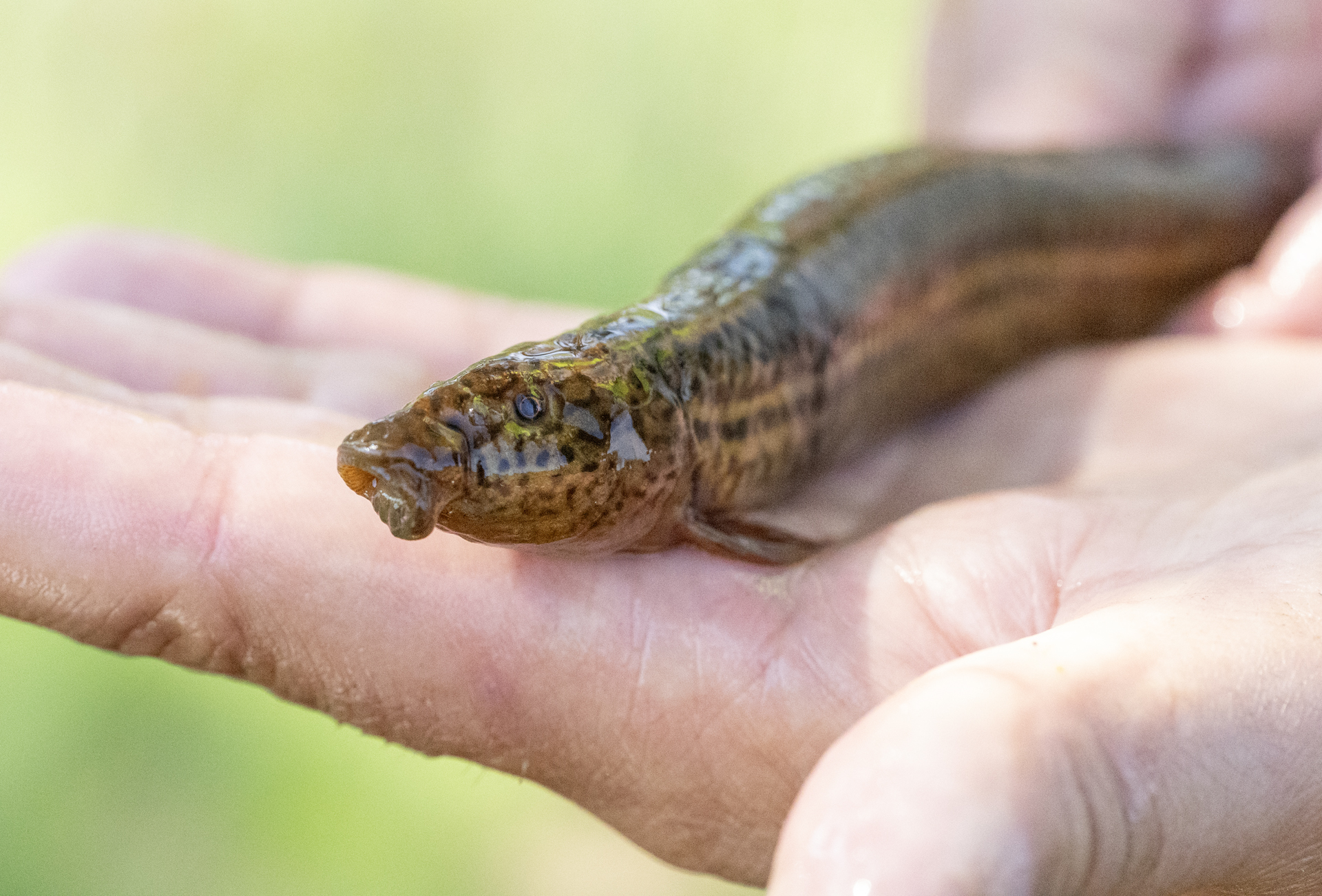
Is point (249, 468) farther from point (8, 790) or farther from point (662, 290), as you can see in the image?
point (8, 790)

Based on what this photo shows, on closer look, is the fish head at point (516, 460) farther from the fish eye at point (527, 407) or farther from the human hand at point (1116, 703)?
the human hand at point (1116, 703)

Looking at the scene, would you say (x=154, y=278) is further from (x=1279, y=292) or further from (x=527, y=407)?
(x=1279, y=292)

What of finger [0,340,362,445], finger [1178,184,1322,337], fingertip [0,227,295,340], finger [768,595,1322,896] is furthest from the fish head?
finger [1178,184,1322,337]

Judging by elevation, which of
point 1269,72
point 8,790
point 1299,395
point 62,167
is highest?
point 1269,72

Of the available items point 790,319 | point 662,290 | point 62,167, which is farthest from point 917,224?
point 62,167

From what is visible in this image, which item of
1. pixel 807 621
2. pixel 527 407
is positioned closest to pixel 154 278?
pixel 527 407

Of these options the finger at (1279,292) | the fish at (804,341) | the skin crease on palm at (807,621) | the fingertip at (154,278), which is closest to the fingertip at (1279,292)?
the finger at (1279,292)

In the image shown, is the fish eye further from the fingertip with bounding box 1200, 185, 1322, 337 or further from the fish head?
the fingertip with bounding box 1200, 185, 1322, 337
